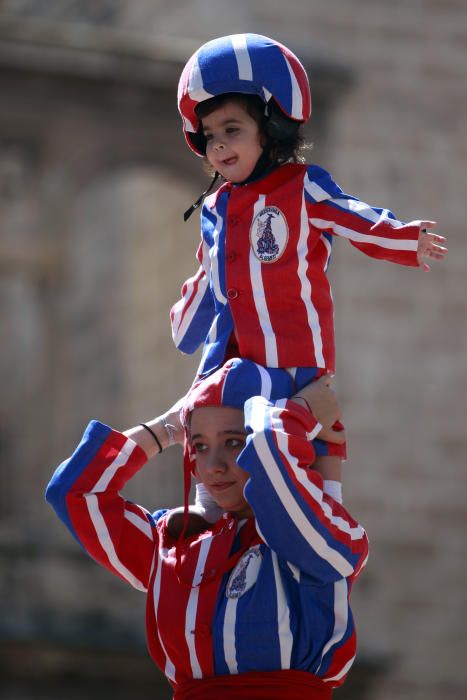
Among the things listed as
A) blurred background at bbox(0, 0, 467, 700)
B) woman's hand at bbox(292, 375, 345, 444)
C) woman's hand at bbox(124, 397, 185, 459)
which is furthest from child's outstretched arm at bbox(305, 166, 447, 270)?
blurred background at bbox(0, 0, 467, 700)

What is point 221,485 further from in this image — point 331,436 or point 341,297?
point 341,297

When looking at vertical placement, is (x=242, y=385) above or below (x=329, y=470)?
above

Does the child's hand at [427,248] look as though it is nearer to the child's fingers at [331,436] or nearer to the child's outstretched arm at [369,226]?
the child's outstretched arm at [369,226]

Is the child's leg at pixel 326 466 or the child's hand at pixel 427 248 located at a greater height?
the child's hand at pixel 427 248

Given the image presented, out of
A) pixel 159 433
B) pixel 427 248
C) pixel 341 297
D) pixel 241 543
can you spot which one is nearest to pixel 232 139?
pixel 427 248

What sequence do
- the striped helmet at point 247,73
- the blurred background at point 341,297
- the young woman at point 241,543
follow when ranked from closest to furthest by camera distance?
the young woman at point 241,543
the striped helmet at point 247,73
the blurred background at point 341,297

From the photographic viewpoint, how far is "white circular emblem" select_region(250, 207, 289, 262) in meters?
4.12

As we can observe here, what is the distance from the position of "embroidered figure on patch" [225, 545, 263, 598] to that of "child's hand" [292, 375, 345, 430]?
0.98 feet

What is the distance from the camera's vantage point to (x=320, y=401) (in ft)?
13.3

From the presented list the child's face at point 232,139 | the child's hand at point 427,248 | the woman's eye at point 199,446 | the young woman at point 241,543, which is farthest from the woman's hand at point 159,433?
the child's hand at point 427,248

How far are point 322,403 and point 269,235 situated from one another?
367 mm

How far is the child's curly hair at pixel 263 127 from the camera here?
411cm

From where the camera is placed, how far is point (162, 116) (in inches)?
472

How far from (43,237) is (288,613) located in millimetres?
8293
